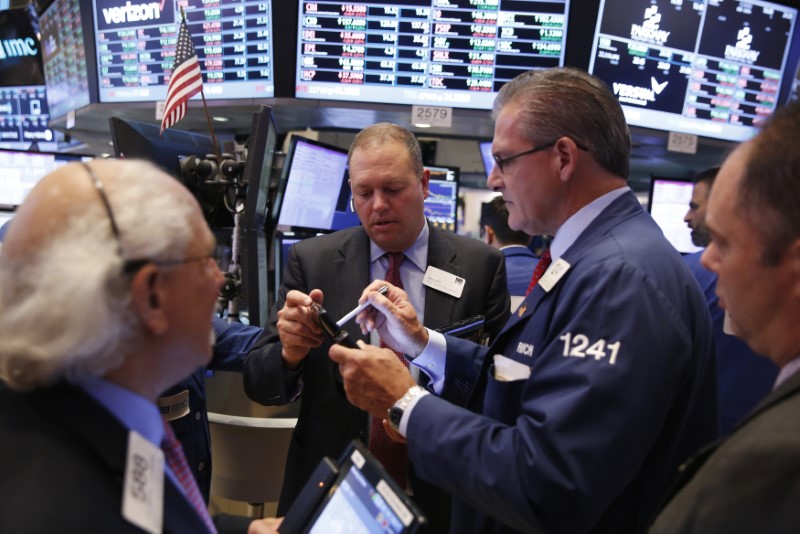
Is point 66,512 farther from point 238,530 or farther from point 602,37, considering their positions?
point 602,37

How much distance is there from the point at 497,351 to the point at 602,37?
3.00m

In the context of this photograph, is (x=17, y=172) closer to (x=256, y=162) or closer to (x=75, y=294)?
(x=256, y=162)

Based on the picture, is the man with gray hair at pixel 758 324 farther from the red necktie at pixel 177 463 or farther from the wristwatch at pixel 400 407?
the red necktie at pixel 177 463

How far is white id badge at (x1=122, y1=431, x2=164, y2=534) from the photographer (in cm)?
78

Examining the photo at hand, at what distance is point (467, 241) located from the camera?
85.4 inches

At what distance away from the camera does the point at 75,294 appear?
79 centimetres

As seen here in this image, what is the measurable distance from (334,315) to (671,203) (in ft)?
11.4

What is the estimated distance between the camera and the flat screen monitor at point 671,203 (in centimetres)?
447

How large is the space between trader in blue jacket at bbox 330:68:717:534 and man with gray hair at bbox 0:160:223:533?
1.81 feet

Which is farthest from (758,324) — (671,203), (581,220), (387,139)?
(671,203)

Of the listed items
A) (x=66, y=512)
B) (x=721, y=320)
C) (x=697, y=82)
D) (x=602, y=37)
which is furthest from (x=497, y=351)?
(x=697, y=82)

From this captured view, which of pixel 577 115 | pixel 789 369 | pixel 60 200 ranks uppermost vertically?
pixel 577 115

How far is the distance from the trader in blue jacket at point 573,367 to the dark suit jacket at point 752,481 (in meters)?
0.25

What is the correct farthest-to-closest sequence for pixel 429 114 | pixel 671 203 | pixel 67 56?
pixel 67 56
pixel 671 203
pixel 429 114
